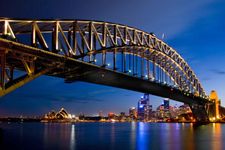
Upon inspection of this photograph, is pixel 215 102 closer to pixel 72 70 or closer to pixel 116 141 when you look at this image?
pixel 116 141

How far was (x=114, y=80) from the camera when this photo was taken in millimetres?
55656

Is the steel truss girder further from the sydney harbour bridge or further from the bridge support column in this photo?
the bridge support column

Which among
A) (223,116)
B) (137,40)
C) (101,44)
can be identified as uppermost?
(137,40)

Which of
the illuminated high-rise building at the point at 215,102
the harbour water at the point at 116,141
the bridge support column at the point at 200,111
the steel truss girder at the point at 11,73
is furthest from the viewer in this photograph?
the illuminated high-rise building at the point at 215,102

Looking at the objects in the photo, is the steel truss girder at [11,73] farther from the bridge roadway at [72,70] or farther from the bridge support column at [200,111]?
the bridge support column at [200,111]

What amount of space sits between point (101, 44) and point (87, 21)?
4.66 metres

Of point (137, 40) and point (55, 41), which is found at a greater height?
point (137, 40)

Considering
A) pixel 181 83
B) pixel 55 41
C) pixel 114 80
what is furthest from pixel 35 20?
pixel 181 83

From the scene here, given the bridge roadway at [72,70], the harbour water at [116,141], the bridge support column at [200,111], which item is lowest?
the harbour water at [116,141]

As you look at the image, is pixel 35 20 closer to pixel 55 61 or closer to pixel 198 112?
pixel 55 61

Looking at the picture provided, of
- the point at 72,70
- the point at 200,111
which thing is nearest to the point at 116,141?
the point at 72,70

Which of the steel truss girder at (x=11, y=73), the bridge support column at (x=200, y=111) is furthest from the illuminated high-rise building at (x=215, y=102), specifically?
the steel truss girder at (x=11, y=73)

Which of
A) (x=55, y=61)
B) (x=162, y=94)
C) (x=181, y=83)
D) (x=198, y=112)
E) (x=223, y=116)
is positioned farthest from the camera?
(x=223, y=116)

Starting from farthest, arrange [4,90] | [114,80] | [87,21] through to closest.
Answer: [114,80] < [87,21] < [4,90]
